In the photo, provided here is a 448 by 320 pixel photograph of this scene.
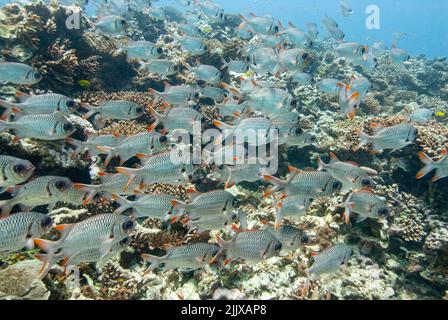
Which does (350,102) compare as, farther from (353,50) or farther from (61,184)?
(61,184)

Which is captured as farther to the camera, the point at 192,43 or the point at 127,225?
the point at 192,43

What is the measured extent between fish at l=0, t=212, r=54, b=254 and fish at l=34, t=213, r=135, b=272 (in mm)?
197

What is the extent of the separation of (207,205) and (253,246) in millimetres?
814

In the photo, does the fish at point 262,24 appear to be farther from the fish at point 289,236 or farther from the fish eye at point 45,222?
the fish eye at point 45,222

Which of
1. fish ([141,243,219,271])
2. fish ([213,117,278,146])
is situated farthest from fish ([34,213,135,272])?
fish ([213,117,278,146])

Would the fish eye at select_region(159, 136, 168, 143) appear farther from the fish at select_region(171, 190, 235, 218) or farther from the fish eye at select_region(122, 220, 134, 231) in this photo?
the fish eye at select_region(122, 220, 134, 231)

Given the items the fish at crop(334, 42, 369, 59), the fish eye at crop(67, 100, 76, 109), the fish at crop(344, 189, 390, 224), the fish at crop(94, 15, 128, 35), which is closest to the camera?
the fish at crop(344, 189, 390, 224)

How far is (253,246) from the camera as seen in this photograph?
4.38 meters

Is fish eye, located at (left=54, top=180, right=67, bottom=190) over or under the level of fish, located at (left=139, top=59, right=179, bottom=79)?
under

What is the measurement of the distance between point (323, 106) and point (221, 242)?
9470 mm

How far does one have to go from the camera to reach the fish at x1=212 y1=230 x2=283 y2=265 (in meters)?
4.36

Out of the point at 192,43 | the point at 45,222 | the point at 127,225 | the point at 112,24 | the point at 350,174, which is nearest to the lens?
the point at 45,222

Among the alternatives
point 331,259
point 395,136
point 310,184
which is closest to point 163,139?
point 310,184
